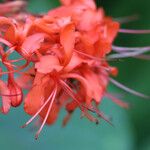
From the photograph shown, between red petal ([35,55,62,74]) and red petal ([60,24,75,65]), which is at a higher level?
red petal ([60,24,75,65])

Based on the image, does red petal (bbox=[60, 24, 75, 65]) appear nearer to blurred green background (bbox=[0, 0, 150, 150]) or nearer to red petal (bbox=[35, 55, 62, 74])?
red petal (bbox=[35, 55, 62, 74])

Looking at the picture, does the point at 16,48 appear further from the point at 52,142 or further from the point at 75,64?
the point at 52,142

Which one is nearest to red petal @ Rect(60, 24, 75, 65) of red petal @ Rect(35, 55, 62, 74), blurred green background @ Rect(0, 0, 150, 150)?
red petal @ Rect(35, 55, 62, 74)

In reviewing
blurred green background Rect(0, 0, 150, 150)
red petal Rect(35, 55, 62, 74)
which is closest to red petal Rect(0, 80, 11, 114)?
red petal Rect(35, 55, 62, 74)

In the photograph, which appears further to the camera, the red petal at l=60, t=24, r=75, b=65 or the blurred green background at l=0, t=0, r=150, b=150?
the blurred green background at l=0, t=0, r=150, b=150

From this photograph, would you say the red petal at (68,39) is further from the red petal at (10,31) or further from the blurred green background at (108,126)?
the blurred green background at (108,126)

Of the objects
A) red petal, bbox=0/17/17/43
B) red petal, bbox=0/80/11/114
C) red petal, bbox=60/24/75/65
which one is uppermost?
red petal, bbox=0/17/17/43

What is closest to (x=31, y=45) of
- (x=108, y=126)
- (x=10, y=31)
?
(x=10, y=31)

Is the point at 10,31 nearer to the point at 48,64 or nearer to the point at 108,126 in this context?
the point at 48,64

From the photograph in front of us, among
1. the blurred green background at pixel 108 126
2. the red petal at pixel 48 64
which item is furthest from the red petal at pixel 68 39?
the blurred green background at pixel 108 126
